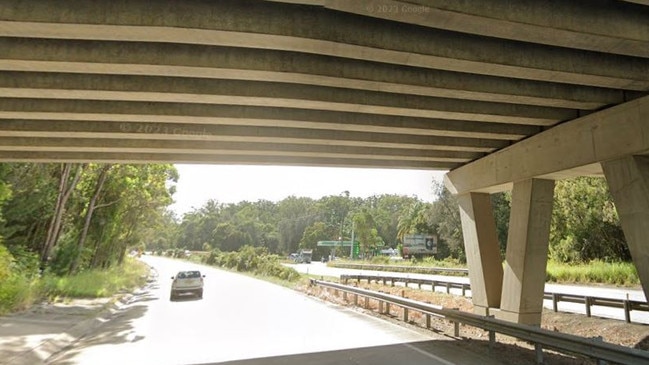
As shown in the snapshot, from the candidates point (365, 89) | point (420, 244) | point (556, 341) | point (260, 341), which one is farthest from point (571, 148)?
point (420, 244)

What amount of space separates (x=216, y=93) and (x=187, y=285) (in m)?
16.7

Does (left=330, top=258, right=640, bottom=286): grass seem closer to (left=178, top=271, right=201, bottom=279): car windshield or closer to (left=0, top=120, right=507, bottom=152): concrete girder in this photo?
(left=0, top=120, right=507, bottom=152): concrete girder

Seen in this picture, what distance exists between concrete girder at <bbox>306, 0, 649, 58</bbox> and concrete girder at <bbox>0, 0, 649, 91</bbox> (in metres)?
0.71

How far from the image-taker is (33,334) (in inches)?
406

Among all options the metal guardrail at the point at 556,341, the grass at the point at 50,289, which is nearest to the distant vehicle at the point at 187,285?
the grass at the point at 50,289

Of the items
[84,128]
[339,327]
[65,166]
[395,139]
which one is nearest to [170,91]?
[84,128]

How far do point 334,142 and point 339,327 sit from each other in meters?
5.45

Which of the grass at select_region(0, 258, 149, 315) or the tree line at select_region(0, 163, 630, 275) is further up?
the tree line at select_region(0, 163, 630, 275)

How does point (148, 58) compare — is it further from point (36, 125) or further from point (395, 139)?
point (395, 139)

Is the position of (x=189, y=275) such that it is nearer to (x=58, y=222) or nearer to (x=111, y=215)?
(x=58, y=222)

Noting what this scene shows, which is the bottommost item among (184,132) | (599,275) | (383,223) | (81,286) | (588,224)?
(81,286)

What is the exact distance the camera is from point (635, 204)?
8961 millimetres

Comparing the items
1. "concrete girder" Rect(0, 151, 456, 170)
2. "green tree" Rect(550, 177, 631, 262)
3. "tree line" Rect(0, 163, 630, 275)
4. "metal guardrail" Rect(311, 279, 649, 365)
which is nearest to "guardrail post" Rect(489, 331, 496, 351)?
"metal guardrail" Rect(311, 279, 649, 365)

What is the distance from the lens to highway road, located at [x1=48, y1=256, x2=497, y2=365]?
27.7ft
